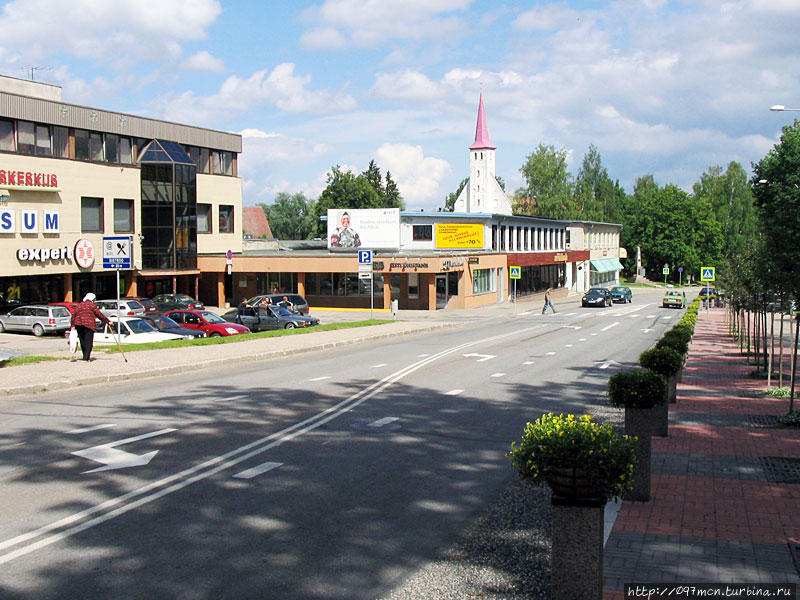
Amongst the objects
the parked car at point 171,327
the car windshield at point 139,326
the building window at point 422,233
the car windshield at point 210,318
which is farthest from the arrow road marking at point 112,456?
the building window at point 422,233

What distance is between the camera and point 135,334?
91.2 feet

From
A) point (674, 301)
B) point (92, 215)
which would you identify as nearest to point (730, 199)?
point (674, 301)

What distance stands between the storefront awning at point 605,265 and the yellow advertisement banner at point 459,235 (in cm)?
3227

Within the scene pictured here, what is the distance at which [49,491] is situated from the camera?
27.5 feet

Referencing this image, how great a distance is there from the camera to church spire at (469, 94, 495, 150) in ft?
312

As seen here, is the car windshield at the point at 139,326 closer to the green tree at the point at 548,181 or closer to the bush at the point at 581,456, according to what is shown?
the bush at the point at 581,456

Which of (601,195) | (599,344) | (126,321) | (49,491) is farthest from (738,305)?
(601,195)

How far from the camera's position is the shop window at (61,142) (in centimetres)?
4184

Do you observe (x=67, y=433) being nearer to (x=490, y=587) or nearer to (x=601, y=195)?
(x=490, y=587)

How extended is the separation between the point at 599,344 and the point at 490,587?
2422cm

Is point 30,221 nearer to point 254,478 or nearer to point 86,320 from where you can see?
point 86,320

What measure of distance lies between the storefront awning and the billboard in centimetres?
3803

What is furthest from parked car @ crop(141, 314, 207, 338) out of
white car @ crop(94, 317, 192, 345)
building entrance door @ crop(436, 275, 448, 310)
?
building entrance door @ crop(436, 275, 448, 310)

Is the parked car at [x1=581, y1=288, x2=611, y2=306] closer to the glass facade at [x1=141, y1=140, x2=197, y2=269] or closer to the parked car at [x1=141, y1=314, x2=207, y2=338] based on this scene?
the glass facade at [x1=141, y1=140, x2=197, y2=269]
